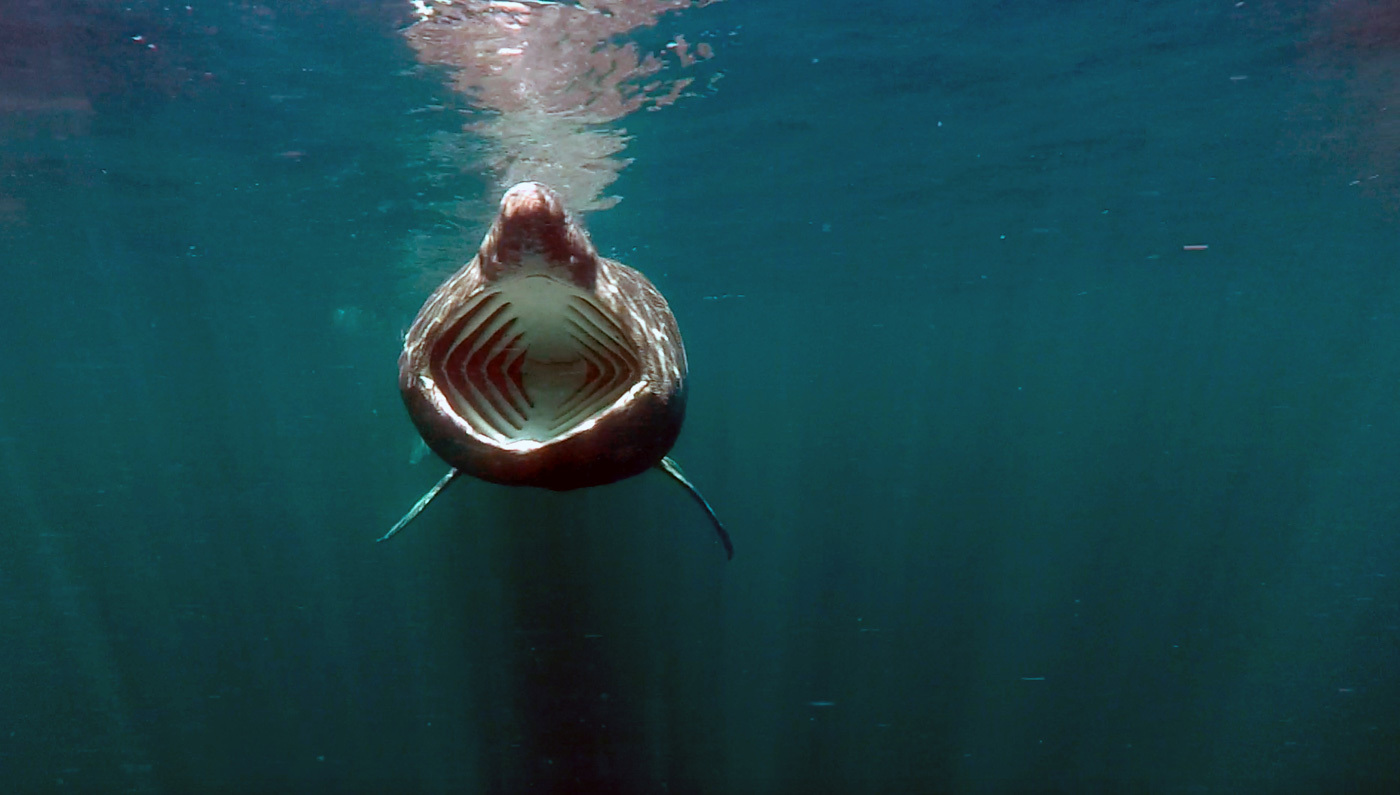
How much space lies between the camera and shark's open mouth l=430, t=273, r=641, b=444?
2602 mm

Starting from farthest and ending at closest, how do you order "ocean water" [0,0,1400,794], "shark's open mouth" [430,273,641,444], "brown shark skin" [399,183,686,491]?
"ocean water" [0,0,1400,794]
"shark's open mouth" [430,273,641,444]
"brown shark skin" [399,183,686,491]

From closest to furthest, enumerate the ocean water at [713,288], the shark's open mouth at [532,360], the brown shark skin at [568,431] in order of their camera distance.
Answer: the brown shark skin at [568,431] < the shark's open mouth at [532,360] < the ocean water at [713,288]

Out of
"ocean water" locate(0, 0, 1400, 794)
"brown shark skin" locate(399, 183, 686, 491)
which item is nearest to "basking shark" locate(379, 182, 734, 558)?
"brown shark skin" locate(399, 183, 686, 491)

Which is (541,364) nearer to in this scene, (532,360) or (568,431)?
(532,360)

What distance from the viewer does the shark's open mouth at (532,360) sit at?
2.60 metres

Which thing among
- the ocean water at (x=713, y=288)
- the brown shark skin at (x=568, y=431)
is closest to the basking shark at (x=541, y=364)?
the brown shark skin at (x=568, y=431)

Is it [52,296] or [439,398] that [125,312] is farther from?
[439,398]

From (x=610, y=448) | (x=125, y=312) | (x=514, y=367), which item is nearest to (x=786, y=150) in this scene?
(x=514, y=367)

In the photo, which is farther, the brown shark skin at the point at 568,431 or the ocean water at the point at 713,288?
the ocean water at the point at 713,288

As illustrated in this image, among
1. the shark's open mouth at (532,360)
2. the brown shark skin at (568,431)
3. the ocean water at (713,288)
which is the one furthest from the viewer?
the ocean water at (713,288)

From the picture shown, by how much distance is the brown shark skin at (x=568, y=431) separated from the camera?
7.49 ft

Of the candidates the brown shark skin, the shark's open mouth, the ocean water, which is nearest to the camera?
the brown shark skin

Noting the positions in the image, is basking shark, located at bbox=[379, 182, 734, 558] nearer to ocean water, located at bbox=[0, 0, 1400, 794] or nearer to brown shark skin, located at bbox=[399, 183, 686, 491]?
brown shark skin, located at bbox=[399, 183, 686, 491]

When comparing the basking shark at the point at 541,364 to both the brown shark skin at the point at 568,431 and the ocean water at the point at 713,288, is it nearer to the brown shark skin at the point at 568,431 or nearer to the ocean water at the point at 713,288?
the brown shark skin at the point at 568,431
